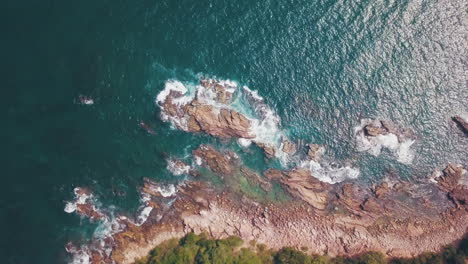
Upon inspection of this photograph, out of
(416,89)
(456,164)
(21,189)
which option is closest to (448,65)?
(416,89)

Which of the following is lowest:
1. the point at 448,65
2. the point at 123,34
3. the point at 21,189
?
the point at 21,189

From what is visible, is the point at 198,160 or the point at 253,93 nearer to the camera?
the point at 253,93

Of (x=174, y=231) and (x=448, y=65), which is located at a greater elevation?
(x=448, y=65)

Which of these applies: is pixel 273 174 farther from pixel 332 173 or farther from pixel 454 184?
pixel 454 184

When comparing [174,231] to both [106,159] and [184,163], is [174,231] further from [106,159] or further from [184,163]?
[106,159]

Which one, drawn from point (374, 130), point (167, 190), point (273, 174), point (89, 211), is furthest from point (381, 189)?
point (89, 211)

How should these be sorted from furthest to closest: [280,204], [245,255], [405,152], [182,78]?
[182,78] < [280,204] < [405,152] < [245,255]
